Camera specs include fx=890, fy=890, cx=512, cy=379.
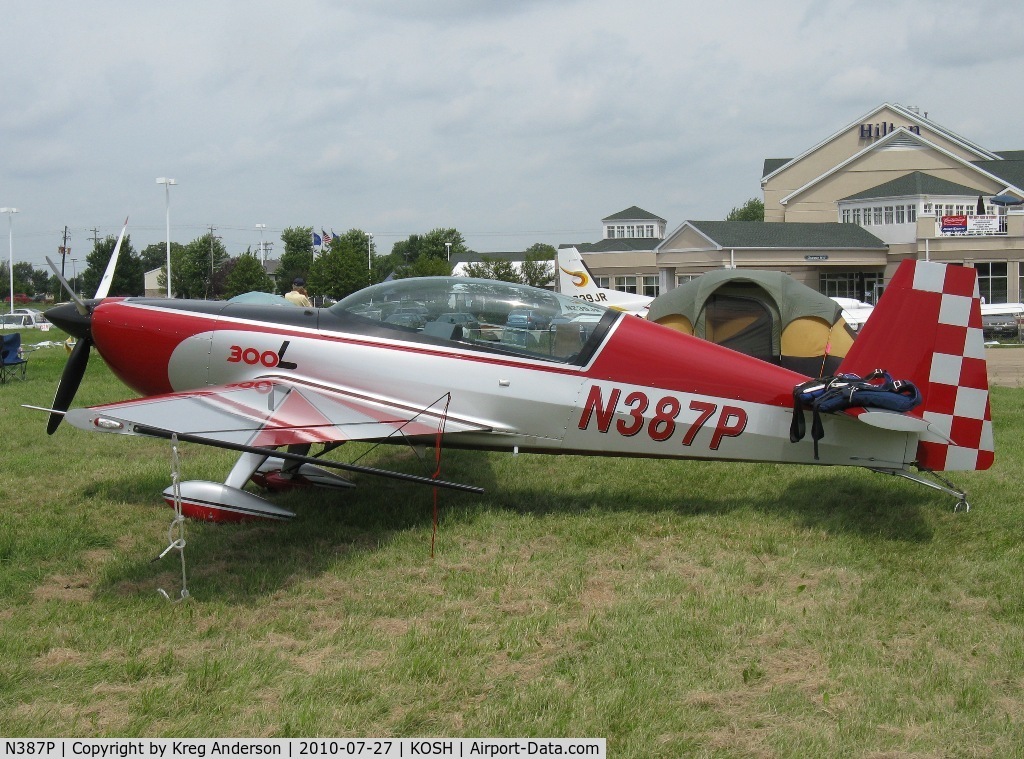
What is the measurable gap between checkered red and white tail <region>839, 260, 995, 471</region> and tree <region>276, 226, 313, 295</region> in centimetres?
6837

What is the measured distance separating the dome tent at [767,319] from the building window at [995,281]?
1156 inches

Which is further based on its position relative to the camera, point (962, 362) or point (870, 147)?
point (870, 147)

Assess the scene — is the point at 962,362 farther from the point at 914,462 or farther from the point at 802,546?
the point at 802,546

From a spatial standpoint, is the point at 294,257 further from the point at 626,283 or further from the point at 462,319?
the point at 462,319

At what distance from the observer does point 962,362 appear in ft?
18.3

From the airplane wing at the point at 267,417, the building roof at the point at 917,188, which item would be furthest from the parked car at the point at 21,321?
the airplane wing at the point at 267,417

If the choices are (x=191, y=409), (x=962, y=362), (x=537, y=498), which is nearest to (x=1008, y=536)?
(x=962, y=362)

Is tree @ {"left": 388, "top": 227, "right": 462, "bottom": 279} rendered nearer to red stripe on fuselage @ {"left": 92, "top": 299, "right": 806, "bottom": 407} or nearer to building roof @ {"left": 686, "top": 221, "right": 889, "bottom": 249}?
building roof @ {"left": 686, "top": 221, "right": 889, "bottom": 249}

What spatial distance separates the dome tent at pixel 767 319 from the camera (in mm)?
11992

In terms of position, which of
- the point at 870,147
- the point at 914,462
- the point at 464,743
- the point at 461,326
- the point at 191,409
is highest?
the point at 870,147

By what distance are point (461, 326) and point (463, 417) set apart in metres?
0.65

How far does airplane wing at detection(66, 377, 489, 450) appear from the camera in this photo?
4.82 m

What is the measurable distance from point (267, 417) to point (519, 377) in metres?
1.70

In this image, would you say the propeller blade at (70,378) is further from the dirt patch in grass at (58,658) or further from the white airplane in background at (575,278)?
the white airplane in background at (575,278)
